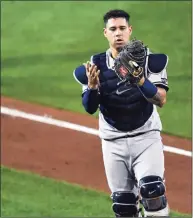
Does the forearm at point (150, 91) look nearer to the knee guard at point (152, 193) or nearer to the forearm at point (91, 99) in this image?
the forearm at point (91, 99)

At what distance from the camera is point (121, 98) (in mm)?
6910

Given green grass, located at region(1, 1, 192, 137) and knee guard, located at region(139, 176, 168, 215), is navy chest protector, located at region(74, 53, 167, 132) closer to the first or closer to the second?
knee guard, located at region(139, 176, 168, 215)

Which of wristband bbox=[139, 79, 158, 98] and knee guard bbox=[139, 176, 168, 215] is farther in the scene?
knee guard bbox=[139, 176, 168, 215]

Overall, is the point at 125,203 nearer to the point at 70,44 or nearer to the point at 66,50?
the point at 66,50

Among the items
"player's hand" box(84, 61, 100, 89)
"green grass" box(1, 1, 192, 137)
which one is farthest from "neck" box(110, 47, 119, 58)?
"green grass" box(1, 1, 192, 137)

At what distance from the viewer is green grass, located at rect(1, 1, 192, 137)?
1255cm

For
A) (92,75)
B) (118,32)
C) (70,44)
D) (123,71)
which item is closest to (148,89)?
(123,71)

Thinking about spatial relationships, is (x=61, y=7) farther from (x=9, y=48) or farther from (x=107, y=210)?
(x=107, y=210)

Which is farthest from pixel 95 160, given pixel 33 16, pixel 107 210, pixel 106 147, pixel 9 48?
pixel 33 16

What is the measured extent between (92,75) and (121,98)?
1.52 feet

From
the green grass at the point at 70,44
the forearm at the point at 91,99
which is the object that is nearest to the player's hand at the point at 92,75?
the forearm at the point at 91,99

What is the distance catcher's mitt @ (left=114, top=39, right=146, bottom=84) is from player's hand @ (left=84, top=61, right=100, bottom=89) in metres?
0.21

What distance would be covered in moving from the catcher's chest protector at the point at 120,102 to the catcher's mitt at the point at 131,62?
230 mm

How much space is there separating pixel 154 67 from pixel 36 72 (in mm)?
6918
